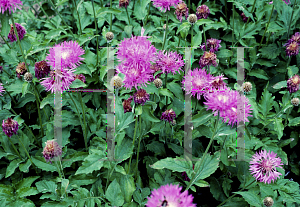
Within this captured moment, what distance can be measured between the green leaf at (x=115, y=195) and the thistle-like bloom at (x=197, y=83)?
73cm

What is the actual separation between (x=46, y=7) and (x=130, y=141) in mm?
→ 2611

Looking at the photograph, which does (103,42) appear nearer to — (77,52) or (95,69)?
(95,69)

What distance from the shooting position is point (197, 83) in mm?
Result: 1778

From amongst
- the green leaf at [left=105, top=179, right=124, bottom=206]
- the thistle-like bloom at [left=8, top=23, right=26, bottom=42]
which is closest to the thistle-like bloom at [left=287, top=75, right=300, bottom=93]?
the green leaf at [left=105, top=179, right=124, bottom=206]

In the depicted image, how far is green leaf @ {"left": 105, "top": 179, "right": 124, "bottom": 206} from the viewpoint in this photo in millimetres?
1687

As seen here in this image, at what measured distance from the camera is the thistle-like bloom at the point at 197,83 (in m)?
1.74

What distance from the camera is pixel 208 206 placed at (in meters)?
2.23

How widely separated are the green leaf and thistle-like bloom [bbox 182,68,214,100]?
28.9 inches

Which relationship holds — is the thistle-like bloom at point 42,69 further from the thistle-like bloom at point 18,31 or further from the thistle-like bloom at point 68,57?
the thistle-like bloom at point 18,31

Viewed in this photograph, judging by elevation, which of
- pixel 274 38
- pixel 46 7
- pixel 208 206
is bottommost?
pixel 208 206

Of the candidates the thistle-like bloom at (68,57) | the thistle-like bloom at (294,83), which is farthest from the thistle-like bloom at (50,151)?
the thistle-like bloom at (294,83)

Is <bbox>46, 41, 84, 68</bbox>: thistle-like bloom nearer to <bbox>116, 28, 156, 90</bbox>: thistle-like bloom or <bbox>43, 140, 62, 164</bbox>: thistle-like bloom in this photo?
<bbox>116, 28, 156, 90</bbox>: thistle-like bloom

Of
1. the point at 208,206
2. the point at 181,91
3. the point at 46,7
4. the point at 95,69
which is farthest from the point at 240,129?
the point at 46,7

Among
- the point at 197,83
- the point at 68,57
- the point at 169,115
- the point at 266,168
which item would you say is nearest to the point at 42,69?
the point at 68,57
